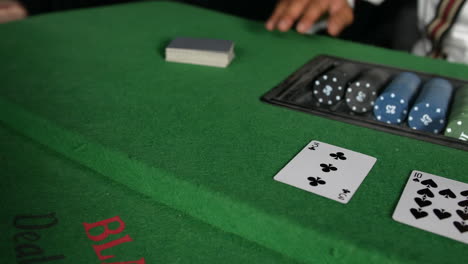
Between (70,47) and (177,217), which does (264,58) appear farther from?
(177,217)

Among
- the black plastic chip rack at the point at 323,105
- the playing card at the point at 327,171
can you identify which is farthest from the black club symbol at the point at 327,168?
the black plastic chip rack at the point at 323,105

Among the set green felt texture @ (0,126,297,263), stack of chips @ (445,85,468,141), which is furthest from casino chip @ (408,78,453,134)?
green felt texture @ (0,126,297,263)

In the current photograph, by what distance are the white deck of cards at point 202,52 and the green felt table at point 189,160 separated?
0.04 m

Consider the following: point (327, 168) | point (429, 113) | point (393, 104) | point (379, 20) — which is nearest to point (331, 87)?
point (393, 104)

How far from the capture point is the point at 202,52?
1799mm

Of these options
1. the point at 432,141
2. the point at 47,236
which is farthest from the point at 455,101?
the point at 47,236

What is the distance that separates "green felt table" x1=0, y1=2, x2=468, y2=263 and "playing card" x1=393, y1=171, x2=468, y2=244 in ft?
0.08

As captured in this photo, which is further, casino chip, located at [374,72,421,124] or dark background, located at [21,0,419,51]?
dark background, located at [21,0,419,51]

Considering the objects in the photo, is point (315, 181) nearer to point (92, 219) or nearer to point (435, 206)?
point (435, 206)

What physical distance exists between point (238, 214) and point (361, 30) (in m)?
2.76

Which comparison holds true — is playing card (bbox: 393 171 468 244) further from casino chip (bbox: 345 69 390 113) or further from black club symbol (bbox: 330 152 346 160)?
casino chip (bbox: 345 69 390 113)

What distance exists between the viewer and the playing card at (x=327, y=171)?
108 cm

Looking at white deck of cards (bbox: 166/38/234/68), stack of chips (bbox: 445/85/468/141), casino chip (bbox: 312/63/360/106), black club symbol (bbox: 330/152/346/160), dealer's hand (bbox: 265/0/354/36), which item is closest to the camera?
black club symbol (bbox: 330/152/346/160)

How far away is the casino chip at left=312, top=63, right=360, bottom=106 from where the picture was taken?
1.55 m
